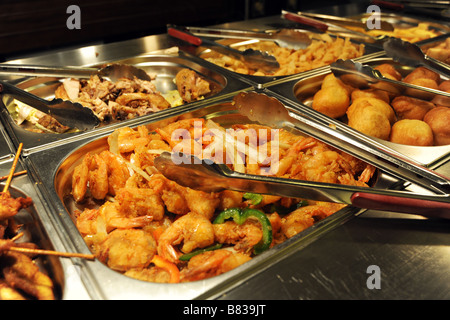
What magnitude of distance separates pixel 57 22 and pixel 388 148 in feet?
16.0

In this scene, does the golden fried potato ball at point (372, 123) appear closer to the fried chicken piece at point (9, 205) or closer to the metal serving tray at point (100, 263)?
the metal serving tray at point (100, 263)

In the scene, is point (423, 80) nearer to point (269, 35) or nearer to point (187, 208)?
point (269, 35)

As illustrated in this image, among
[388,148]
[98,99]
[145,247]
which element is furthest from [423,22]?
[145,247]

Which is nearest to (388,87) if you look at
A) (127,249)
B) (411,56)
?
(411,56)

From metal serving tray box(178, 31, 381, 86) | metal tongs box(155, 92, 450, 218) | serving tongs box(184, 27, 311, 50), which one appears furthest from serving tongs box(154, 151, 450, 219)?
serving tongs box(184, 27, 311, 50)

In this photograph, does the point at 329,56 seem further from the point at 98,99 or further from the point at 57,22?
the point at 57,22

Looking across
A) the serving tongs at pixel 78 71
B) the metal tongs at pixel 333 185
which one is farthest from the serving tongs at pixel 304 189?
the serving tongs at pixel 78 71

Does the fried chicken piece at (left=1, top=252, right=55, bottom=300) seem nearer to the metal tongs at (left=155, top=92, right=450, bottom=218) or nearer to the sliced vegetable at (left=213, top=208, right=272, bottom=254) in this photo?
the metal tongs at (left=155, top=92, right=450, bottom=218)

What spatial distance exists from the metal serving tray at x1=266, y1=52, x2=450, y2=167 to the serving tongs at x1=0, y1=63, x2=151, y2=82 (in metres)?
1.27

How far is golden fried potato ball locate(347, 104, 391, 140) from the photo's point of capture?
87.4 inches

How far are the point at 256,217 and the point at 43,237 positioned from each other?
99 centimetres

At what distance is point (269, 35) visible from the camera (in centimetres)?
364

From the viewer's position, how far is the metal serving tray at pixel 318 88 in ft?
6.48

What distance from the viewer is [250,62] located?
3107 mm
